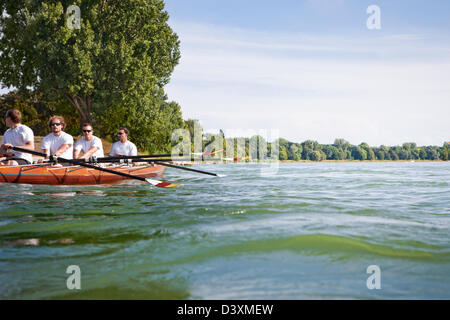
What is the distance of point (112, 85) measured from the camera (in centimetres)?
2706

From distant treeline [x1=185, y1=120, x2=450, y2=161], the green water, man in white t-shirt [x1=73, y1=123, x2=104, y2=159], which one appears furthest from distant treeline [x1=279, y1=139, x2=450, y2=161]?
the green water

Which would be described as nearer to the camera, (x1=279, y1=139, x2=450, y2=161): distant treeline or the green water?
the green water

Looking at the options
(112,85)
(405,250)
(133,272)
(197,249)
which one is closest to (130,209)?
(197,249)

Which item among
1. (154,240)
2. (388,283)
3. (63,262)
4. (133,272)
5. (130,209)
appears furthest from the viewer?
(130,209)

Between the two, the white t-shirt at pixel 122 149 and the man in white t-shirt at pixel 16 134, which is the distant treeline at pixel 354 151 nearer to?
the white t-shirt at pixel 122 149

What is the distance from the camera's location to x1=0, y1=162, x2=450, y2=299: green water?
3680 millimetres

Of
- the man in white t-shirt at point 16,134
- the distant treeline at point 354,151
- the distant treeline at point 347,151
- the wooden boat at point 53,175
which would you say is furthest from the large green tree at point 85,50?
the distant treeline at point 354,151

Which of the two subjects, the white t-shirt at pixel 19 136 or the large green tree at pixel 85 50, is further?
the large green tree at pixel 85 50

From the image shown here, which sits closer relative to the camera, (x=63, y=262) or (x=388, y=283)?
(x=388, y=283)

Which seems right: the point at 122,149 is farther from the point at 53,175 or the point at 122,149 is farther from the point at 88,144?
the point at 53,175

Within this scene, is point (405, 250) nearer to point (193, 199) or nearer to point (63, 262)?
point (63, 262)

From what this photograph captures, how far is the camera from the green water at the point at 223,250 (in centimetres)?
368

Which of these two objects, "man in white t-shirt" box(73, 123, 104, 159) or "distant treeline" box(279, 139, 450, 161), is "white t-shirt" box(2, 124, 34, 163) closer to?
"man in white t-shirt" box(73, 123, 104, 159)
